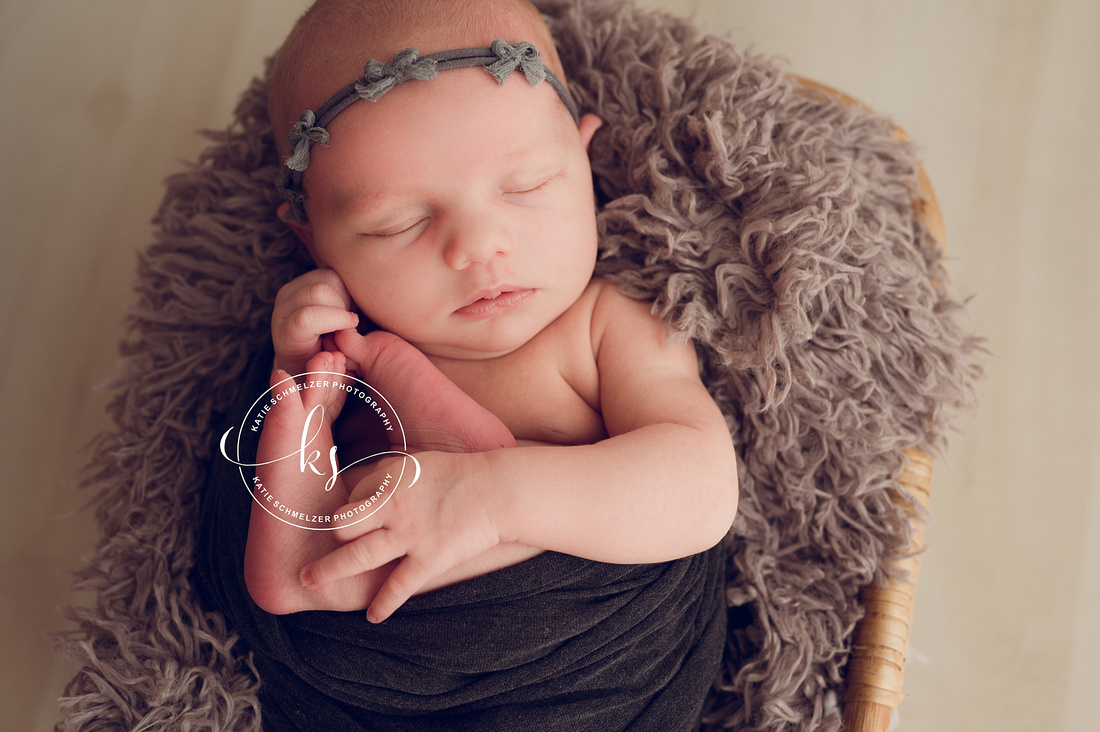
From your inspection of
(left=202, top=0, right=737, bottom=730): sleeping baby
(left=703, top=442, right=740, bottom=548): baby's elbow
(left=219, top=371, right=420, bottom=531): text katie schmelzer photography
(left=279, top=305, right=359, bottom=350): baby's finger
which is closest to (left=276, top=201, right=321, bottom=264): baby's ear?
(left=202, top=0, right=737, bottom=730): sleeping baby

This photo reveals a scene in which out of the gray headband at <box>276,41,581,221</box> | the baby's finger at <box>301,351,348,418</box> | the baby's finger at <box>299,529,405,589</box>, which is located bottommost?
the baby's finger at <box>299,529,405,589</box>

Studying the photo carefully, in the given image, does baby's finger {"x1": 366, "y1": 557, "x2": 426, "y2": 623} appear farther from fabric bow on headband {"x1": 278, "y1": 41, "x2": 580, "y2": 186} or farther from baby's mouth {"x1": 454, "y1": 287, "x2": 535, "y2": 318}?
fabric bow on headband {"x1": 278, "y1": 41, "x2": 580, "y2": 186}

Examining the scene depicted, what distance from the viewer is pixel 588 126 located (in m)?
1.19

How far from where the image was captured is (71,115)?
5.43 ft

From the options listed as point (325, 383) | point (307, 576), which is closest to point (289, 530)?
point (307, 576)

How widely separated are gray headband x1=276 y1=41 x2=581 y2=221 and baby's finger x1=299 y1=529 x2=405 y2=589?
1.60ft

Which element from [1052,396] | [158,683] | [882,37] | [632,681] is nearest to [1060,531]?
[1052,396]

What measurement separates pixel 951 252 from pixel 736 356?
0.82m

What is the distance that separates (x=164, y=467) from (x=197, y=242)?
0.37 metres

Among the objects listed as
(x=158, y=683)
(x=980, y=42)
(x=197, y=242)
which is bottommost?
(x=158, y=683)

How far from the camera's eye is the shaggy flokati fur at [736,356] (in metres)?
1.04

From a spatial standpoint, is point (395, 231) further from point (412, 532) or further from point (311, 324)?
point (412, 532)

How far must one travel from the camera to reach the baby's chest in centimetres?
109

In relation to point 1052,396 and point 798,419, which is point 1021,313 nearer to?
point 1052,396
